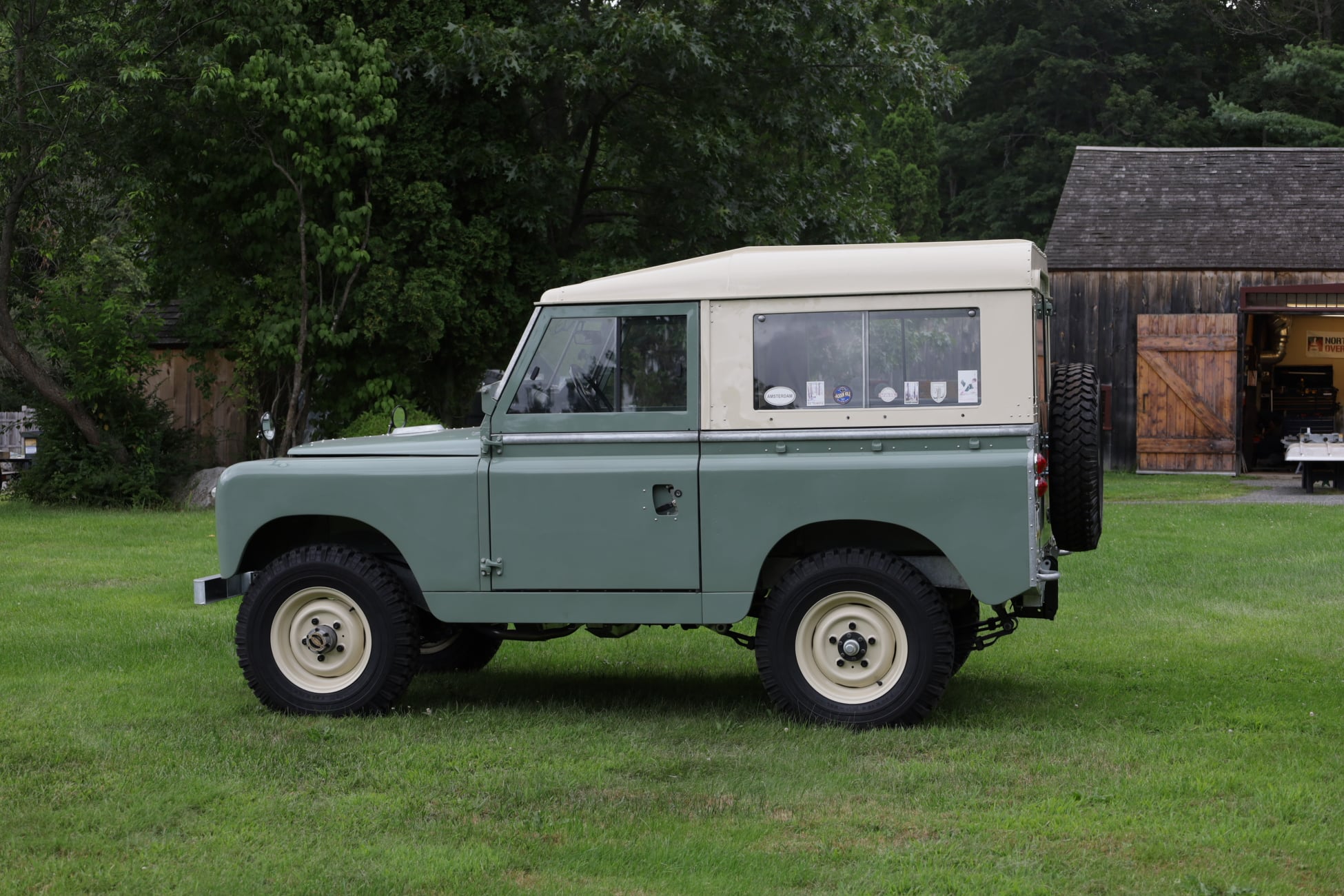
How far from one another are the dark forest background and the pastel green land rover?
11859 millimetres

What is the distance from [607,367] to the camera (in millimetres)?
7500

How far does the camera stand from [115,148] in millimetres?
19625

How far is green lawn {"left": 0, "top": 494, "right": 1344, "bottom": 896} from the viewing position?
5199 millimetres

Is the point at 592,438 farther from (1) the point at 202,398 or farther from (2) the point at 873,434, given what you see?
(1) the point at 202,398

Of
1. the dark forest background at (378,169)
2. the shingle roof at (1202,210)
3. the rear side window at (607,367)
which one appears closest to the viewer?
the rear side window at (607,367)

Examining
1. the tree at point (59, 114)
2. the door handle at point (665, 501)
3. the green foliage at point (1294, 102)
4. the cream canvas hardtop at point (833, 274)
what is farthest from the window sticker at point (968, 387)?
the green foliage at point (1294, 102)

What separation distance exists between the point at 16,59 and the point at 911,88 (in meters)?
12.1

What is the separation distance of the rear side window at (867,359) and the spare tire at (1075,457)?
0.60 meters

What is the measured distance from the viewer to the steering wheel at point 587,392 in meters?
7.50

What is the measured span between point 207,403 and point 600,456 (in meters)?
18.4

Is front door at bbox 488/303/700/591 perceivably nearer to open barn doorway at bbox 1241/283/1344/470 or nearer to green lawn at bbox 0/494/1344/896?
green lawn at bbox 0/494/1344/896

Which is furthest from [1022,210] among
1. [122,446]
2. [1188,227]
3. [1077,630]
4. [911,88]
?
[1077,630]

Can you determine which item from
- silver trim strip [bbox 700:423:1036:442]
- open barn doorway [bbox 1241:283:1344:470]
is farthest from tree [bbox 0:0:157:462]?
open barn doorway [bbox 1241:283:1344:470]

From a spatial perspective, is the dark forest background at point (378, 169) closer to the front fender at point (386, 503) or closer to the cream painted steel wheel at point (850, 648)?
the front fender at point (386, 503)
